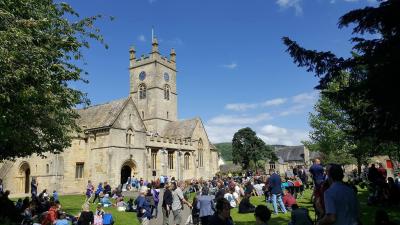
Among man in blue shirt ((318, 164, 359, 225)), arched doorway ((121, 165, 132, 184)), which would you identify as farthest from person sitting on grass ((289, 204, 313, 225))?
arched doorway ((121, 165, 132, 184))

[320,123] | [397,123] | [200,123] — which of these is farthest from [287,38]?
[200,123]

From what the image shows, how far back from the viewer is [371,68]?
23.4 ft

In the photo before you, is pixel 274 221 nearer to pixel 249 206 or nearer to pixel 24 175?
pixel 249 206

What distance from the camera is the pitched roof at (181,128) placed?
50594mm

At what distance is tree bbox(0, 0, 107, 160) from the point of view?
397 inches

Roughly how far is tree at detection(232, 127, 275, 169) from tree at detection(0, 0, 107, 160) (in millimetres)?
61030

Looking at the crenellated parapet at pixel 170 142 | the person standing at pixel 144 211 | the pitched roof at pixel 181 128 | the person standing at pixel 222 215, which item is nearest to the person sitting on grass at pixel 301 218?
the person standing at pixel 222 215

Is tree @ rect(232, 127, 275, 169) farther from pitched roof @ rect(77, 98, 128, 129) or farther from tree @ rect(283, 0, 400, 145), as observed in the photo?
tree @ rect(283, 0, 400, 145)

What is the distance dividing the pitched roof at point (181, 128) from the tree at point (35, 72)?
31.4 m

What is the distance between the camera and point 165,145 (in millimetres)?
43188

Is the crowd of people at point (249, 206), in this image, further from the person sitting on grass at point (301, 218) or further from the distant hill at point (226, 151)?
the distant hill at point (226, 151)

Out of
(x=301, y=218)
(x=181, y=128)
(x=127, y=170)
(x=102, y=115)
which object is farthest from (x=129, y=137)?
(x=301, y=218)

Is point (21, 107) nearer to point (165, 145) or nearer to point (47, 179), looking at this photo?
point (47, 179)

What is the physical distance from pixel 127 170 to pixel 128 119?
5.76m
